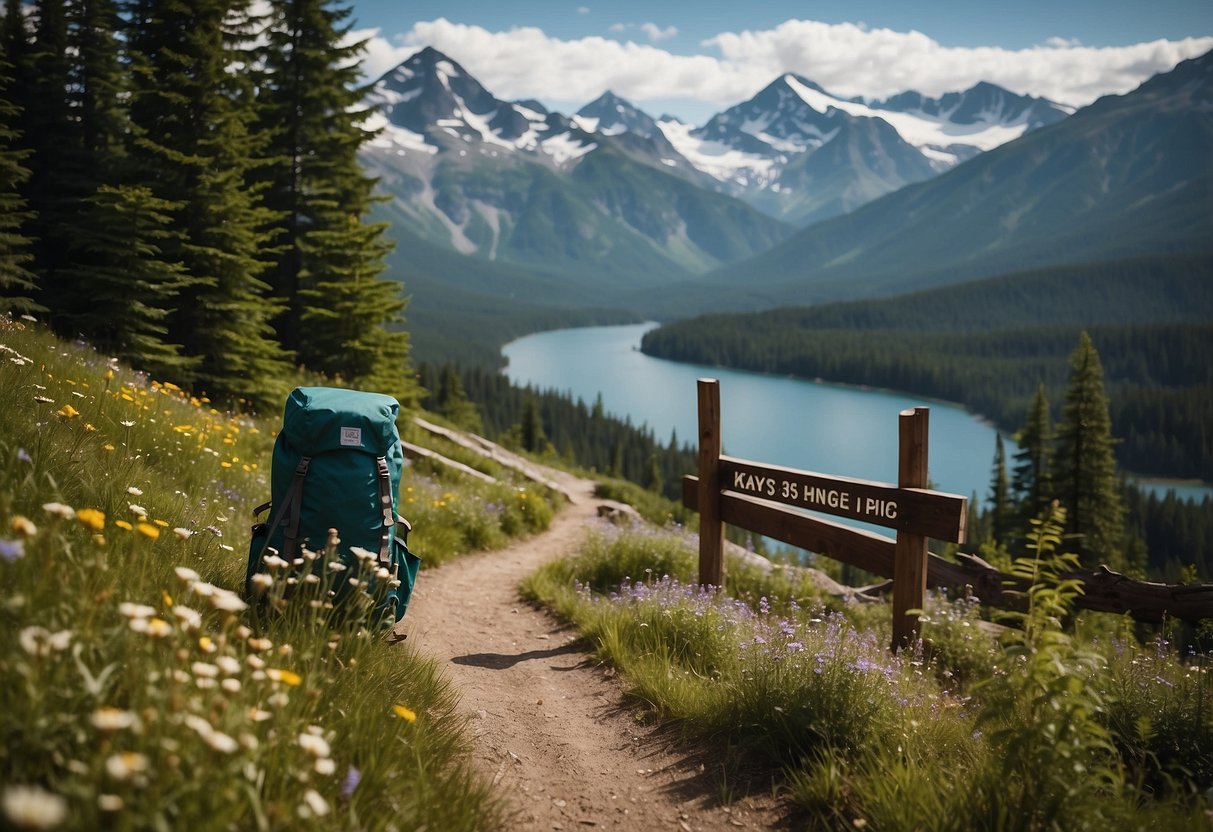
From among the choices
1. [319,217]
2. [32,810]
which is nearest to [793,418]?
[319,217]

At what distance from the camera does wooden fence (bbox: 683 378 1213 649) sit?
5.60 meters

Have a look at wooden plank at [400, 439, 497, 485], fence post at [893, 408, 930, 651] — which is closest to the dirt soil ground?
fence post at [893, 408, 930, 651]

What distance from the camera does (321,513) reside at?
4.44 metres

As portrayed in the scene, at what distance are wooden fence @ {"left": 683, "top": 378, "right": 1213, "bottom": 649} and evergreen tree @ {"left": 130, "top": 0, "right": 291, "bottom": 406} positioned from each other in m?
9.93

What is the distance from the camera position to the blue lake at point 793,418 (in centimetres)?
9262

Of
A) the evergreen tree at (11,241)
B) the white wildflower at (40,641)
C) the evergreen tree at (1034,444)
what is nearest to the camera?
the white wildflower at (40,641)

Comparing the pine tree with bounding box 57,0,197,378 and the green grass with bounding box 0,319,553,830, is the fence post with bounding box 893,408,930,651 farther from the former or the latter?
the pine tree with bounding box 57,0,197,378

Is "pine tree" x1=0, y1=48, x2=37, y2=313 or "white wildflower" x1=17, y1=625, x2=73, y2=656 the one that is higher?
"pine tree" x1=0, y1=48, x2=37, y2=313

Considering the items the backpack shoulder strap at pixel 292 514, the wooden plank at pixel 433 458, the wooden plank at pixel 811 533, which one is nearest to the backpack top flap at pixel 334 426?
the backpack shoulder strap at pixel 292 514

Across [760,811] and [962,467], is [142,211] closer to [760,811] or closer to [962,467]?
[760,811]

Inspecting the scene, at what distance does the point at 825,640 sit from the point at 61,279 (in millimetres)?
14918

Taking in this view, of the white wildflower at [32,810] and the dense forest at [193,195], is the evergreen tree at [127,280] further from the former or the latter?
the white wildflower at [32,810]

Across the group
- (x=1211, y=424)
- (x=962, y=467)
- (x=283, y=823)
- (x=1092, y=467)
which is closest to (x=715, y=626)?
(x=283, y=823)

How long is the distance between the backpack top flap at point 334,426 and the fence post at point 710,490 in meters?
A: 3.27
